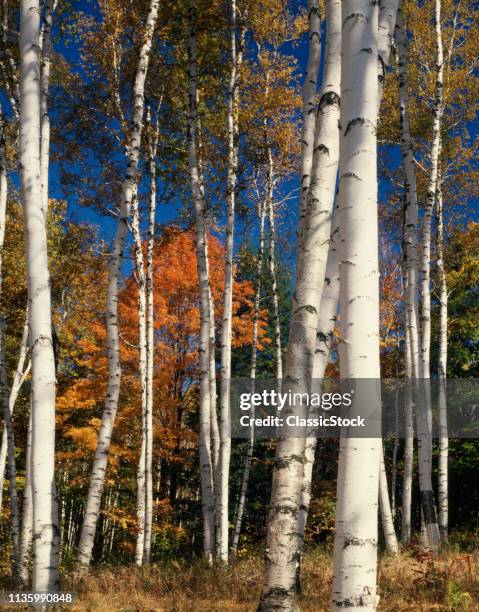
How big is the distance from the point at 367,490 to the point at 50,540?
314cm

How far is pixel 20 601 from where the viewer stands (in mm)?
4910

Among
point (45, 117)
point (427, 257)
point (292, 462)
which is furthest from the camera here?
point (427, 257)

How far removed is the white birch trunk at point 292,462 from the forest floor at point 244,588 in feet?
3.14

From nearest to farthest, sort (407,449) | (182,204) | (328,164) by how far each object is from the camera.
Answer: (328,164) < (407,449) < (182,204)

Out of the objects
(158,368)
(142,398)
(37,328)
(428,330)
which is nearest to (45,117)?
(37,328)

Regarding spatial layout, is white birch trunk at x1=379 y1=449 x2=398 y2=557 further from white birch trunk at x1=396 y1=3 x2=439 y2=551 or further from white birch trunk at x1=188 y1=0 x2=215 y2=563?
white birch trunk at x1=188 y1=0 x2=215 y2=563

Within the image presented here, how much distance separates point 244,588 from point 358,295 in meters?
4.09

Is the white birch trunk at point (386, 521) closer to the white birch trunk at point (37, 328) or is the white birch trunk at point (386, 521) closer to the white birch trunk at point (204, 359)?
the white birch trunk at point (204, 359)

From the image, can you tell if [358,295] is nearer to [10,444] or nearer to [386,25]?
[386,25]

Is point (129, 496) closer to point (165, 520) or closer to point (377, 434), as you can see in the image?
point (165, 520)

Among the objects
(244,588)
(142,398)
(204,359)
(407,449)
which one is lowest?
(244,588)

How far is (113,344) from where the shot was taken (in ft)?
23.9

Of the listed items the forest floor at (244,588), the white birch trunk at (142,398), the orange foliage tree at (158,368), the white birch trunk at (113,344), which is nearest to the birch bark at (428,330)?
the forest floor at (244,588)

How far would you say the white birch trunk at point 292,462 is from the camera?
12.8 ft
